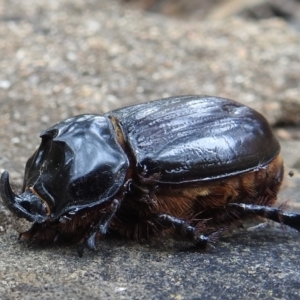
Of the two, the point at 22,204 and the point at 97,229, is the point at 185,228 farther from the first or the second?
the point at 22,204

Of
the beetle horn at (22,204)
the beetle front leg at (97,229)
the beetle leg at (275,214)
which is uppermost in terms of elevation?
the beetle horn at (22,204)

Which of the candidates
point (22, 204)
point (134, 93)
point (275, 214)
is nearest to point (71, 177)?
point (22, 204)

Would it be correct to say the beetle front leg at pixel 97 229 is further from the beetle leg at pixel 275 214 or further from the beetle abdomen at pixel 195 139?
the beetle leg at pixel 275 214

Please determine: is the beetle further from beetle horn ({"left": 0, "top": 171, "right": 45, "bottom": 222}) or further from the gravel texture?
the gravel texture

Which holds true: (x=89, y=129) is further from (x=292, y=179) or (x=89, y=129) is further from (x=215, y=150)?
(x=292, y=179)

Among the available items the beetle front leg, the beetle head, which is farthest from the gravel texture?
the beetle head

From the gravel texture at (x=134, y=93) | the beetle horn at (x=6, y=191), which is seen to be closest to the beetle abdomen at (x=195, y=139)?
the gravel texture at (x=134, y=93)
